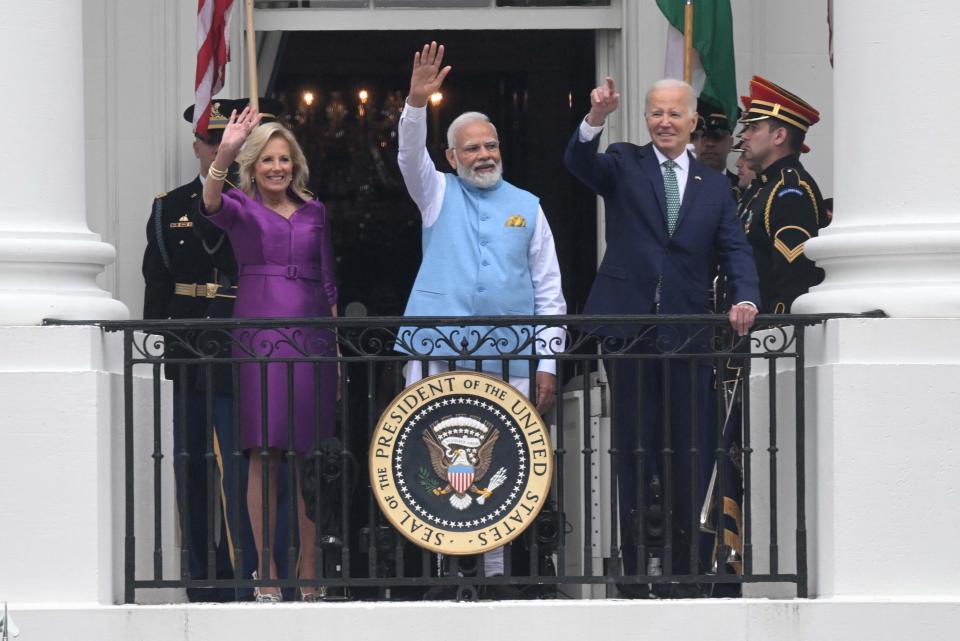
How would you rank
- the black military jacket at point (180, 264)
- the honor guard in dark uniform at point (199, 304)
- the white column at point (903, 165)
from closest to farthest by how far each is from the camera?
the white column at point (903, 165), the honor guard in dark uniform at point (199, 304), the black military jacket at point (180, 264)

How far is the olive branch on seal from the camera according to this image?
7.59 metres

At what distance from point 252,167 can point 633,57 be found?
2.71m

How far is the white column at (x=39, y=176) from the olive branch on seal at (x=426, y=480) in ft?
4.20

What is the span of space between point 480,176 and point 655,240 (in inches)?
28.6

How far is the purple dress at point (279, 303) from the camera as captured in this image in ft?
26.3

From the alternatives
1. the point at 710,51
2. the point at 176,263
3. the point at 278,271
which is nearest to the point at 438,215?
the point at 278,271

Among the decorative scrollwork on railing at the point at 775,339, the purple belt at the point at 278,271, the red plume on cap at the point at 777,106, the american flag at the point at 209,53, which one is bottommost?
the decorative scrollwork on railing at the point at 775,339

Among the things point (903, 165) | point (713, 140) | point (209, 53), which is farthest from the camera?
point (713, 140)

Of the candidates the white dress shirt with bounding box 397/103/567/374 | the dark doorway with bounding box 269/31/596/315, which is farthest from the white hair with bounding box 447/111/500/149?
the dark doorway with bounding box 269/31/596/315

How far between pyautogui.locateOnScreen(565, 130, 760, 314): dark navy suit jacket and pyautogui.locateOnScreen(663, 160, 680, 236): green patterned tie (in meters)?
0.02

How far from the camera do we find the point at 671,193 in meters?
8.09

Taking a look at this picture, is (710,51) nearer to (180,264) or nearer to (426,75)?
(426,75)

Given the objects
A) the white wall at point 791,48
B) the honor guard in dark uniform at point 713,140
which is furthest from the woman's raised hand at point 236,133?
the white wall at point 791,48

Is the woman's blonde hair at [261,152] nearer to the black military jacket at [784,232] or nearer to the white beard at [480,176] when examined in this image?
the white beard at [480,176]
